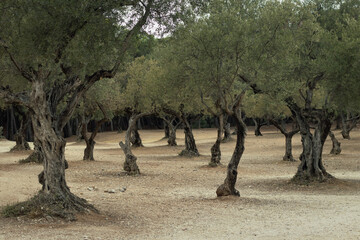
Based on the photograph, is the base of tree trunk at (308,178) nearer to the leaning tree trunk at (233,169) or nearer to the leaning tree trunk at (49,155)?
the leaning tree trunk at (233,169)

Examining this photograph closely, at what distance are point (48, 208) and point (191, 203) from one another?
5.59 m

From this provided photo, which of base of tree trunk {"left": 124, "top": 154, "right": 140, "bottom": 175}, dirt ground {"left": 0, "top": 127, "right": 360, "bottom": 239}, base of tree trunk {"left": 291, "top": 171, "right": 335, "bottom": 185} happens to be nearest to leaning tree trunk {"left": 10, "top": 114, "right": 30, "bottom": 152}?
dirt ground {"left": 0, "top": 127, "right": 360, "bottom": 239}

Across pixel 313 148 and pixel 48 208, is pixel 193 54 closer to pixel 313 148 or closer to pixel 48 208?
pixel 313 148

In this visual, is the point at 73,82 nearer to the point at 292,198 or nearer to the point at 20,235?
the point at 20,235

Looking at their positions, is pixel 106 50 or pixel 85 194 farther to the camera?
pixel 85 194

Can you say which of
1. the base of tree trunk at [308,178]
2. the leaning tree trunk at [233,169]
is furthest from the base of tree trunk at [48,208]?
the base of tree trunk at [308,178]

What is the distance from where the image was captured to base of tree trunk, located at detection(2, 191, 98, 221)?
37.6ft

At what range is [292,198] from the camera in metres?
16.9

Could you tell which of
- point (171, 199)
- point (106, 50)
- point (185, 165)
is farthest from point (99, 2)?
point (185, 165)

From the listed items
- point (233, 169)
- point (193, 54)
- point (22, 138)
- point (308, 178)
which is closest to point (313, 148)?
point (308, 178)

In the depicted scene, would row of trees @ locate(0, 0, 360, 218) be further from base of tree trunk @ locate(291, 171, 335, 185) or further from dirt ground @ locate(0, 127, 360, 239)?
dirt ground @ locate(0, 127, 360, 239)

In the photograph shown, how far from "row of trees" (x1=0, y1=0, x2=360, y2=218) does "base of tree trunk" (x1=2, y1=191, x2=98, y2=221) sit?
0.05 metres

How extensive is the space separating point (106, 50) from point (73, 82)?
1311mm

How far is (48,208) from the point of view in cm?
1157
